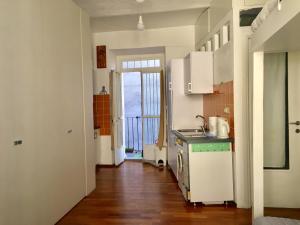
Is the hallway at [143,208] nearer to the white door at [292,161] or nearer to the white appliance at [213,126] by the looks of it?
the white door at [292,161]

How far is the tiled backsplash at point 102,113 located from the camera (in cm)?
537

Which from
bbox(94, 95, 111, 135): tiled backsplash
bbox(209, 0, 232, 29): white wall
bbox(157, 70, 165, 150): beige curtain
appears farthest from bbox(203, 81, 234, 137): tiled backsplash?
bbox(94, 95, 111, 135): tiled backsplash

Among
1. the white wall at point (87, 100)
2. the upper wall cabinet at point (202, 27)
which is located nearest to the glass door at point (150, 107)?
the upper wall cabinet at point (202, 27)

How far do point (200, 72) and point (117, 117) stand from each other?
2373 mm

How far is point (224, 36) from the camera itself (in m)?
3.37

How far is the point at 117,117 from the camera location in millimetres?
5551

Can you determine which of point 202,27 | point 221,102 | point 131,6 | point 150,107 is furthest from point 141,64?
point 221,102

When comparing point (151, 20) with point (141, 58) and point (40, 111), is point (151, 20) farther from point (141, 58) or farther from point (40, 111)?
point (40, 111)

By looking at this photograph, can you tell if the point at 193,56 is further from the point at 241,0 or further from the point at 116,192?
the point at 116,192

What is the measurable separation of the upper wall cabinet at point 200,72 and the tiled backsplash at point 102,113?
212 centimetres

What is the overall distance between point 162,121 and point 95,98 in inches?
59.1

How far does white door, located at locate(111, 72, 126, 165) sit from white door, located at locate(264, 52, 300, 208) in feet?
10.4

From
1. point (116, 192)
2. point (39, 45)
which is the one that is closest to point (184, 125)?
point (116, 192)

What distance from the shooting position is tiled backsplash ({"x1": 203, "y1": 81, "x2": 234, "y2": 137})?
322 centimetres
